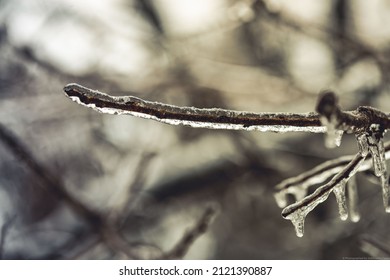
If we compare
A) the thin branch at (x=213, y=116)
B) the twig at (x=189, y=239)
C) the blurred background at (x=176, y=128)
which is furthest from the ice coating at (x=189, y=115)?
the blurred background at (x=176, y=128)

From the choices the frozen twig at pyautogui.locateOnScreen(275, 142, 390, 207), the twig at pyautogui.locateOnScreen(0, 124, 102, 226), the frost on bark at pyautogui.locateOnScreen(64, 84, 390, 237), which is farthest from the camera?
the twig at pyautogui.locateOnScreen(0, 124, 102, 226)

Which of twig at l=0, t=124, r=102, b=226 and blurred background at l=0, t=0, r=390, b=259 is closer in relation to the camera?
twig at l=0, t=124, r=102, b=226

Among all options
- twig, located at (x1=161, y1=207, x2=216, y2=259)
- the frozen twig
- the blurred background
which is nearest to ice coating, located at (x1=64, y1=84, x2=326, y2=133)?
the frozen twig

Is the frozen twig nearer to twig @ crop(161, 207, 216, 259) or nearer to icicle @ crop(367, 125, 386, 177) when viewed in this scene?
icicle @ crop(367, 125, 386, 177)

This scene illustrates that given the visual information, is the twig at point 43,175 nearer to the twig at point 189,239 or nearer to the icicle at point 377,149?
the twig at point 189,239

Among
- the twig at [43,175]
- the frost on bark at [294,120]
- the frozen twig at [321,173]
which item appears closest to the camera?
the frost on bark at [294,120]
